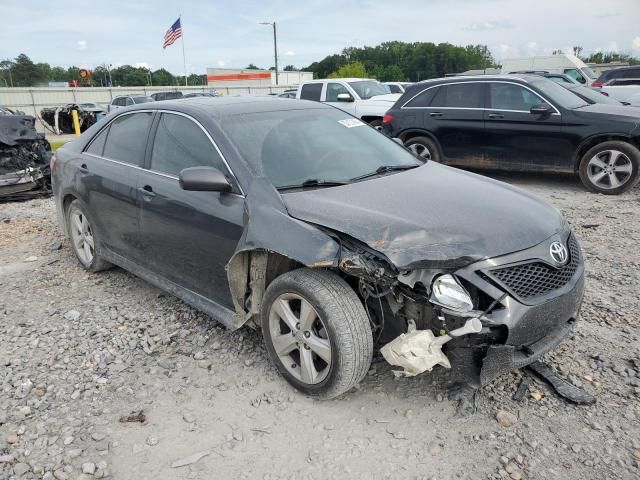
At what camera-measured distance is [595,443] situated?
256cm

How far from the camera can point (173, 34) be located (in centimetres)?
3059

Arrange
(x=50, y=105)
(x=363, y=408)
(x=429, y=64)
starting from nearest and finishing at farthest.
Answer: (x=363, y=408), (x=50, y=105), (x=429, y=64)

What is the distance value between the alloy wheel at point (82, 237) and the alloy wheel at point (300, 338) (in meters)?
2.50

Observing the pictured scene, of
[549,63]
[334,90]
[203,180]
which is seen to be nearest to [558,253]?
[203,180]

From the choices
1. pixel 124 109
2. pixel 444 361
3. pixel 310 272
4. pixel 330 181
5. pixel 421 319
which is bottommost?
pixel 444 361

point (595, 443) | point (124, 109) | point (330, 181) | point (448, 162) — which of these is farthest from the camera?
point (448, 162)

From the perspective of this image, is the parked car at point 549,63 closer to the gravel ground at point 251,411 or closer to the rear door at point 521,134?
the rear door at point 521,134

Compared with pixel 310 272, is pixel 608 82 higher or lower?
higher

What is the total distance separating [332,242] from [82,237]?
323 cm

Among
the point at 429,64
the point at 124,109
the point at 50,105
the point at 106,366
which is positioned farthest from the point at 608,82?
the point at 429,64

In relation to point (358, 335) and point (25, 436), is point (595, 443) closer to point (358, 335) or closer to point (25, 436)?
point (358, 335)

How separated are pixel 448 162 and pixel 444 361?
6.73m

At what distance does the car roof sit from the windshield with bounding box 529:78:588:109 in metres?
5.08

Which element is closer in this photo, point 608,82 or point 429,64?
point 608,82
